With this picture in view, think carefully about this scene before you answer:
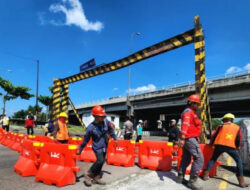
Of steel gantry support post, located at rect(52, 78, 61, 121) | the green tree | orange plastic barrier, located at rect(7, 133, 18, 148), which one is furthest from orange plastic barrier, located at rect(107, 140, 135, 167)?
the green tree

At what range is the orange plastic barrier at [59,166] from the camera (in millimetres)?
4449

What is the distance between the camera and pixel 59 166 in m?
4.62

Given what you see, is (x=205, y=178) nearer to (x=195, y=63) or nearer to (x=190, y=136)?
(x=190, y=136)


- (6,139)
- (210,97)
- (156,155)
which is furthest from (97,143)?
(210,97)

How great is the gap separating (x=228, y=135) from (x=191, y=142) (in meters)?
0.98

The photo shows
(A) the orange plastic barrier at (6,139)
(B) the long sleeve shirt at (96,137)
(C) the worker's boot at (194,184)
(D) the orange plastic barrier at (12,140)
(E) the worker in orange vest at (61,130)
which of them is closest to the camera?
(C) the worker's boot at (194,184)

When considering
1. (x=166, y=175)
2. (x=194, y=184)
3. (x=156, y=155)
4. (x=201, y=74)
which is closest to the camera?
(x=194, y=184)

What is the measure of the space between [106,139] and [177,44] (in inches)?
220

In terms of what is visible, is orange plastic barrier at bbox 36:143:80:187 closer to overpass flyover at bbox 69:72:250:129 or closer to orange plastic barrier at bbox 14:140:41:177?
orange plastic barrier at bbox 14:140:41:177

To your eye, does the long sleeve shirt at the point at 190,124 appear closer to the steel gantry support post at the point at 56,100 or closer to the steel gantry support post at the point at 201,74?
the steel gantry support post at the point at 201,74

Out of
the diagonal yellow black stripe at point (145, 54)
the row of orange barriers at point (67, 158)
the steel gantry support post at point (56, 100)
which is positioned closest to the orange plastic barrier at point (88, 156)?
the row of orange barriers at point (67, 158)

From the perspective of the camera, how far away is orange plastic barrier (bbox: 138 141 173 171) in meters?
6.05

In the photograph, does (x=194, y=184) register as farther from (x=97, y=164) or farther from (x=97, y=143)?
(x=97, y=143)

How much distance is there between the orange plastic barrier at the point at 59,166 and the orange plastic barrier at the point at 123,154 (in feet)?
7.75
